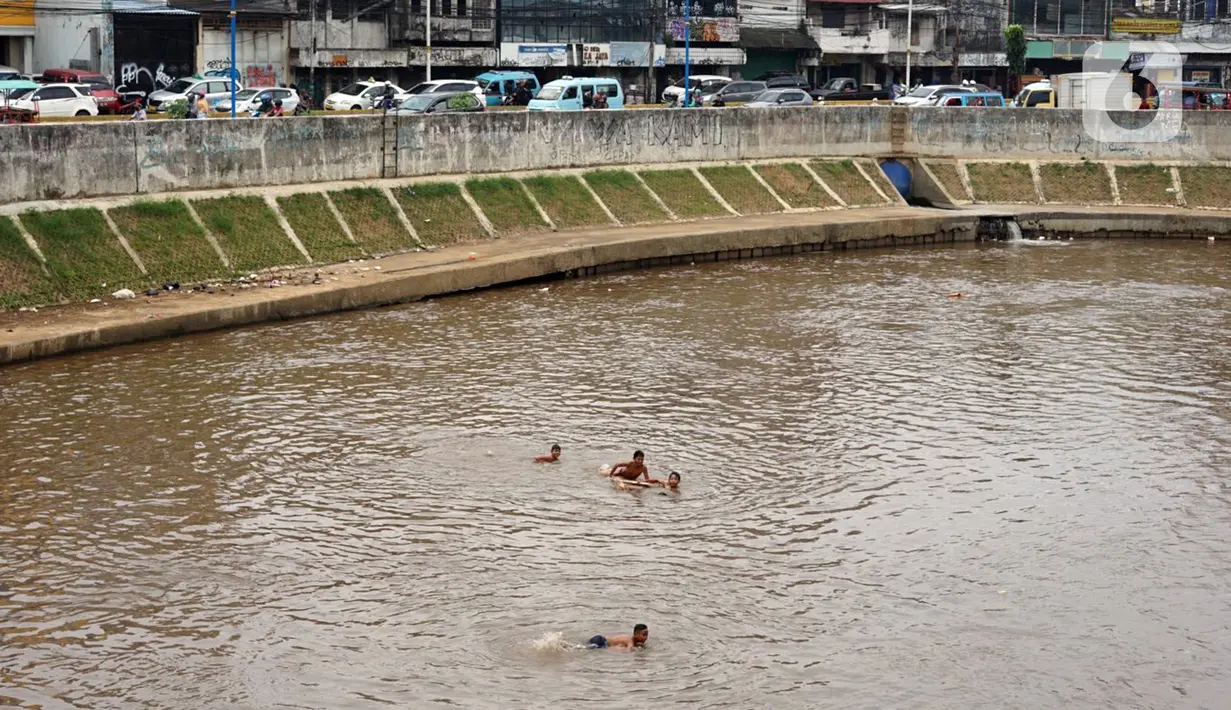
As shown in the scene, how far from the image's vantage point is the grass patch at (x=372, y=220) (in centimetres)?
2914

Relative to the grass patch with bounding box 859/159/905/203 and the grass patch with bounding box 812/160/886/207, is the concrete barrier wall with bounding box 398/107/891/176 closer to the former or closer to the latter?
the grass patch with bounding box 859/159/905/203

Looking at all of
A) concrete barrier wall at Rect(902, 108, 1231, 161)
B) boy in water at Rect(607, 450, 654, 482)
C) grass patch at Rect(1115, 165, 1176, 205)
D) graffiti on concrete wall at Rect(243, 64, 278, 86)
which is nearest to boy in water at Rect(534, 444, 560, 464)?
boy in water at Rect(607, 450, 654, 482)

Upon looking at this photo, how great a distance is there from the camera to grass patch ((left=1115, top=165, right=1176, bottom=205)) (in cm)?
3928

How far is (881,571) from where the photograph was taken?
49.3 ft

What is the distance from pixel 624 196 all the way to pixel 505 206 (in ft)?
11.4

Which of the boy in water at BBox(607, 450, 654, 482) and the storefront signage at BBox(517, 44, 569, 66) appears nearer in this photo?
the boy in water at BBox(607, 450, 654, 482)

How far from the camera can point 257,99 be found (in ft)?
137

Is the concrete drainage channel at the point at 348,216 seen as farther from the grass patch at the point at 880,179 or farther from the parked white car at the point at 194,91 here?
the parked white car at the point at 194,91

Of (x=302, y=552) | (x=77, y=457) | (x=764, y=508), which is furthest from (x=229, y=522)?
(x=764, y=508)

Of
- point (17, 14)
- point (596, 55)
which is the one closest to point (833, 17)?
point (596, 55)

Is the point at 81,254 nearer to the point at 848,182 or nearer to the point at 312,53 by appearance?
the point at 848,182

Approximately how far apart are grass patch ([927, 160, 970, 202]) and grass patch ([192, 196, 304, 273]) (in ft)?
59.3

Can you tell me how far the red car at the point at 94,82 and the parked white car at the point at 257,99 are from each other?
2680 mm

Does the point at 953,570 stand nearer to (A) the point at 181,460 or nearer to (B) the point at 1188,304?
(A) the point at 181,460
